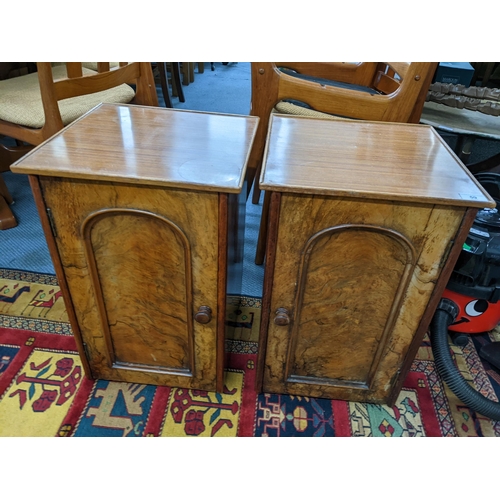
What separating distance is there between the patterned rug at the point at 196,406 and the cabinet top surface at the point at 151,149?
50 centimetres

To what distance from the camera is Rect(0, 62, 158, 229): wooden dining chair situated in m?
1.23

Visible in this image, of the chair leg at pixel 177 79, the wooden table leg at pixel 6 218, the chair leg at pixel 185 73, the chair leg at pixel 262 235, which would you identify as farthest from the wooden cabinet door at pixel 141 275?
the chair leg at pixel 185 73

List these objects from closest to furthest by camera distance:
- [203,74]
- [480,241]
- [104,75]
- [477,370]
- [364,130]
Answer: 1. [364,130]
2. [480,241]
3. [477,370]
4. [104,75]
5. [203,74]

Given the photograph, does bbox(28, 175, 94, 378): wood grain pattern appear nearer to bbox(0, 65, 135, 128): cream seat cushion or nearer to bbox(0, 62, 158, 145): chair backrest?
bbox(0, 62, 158, 145): chair backrest

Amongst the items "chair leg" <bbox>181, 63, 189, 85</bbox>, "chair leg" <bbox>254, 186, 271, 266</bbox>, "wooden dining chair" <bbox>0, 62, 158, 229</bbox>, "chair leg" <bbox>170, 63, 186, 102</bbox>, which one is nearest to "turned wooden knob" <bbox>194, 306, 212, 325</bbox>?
"chair leg" <bbox>254, 186, 271, 266</bbox>

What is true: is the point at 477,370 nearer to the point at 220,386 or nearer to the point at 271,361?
the point at 271,361

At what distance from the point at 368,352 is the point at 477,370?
49 cm

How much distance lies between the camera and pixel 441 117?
5.04 ft

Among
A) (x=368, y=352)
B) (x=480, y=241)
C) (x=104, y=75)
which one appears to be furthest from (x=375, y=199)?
(x=104, y=75)

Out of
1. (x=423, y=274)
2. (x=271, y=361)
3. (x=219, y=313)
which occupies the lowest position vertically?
(x=271, y=361)

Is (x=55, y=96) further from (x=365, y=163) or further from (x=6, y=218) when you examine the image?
(x=365, y=163)

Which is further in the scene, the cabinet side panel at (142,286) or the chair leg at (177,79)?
the chair leg at (177,79)

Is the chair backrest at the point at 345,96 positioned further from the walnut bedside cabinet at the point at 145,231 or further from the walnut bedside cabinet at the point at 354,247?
the walnut bedside cabinet at the point at 145,231

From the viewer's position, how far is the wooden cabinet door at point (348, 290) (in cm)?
74
